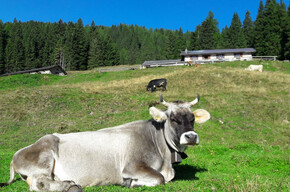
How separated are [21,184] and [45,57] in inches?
4489

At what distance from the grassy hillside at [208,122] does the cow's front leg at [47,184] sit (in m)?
0.31

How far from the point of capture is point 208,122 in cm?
1922

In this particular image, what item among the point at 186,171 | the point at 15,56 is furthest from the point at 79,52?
the point at 186,171

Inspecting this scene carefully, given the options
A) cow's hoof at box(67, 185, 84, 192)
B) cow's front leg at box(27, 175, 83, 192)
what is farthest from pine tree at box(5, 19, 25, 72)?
cow's hoof at box(67, 185, 84, 192)

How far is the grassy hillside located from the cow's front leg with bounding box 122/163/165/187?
33 cm

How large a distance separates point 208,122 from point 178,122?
539 inches

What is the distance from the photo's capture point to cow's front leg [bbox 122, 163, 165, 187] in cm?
571

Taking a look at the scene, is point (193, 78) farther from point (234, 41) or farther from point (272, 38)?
point (234, 41)

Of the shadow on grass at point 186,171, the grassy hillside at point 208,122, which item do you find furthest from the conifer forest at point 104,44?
the shadow on grass at point 186,171

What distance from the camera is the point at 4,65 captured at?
102 m

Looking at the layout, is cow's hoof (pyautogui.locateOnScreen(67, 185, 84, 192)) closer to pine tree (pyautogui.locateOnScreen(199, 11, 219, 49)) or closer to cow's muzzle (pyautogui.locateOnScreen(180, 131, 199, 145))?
cow's muzzle (pyautogui.locateOnScreen(180, 131, 199, 145))

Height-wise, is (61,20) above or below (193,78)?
above

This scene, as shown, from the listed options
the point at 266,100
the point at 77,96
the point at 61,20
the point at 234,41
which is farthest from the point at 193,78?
the point at 61,20

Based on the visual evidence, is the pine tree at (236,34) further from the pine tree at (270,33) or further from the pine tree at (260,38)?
the pine tree at (270,33)
